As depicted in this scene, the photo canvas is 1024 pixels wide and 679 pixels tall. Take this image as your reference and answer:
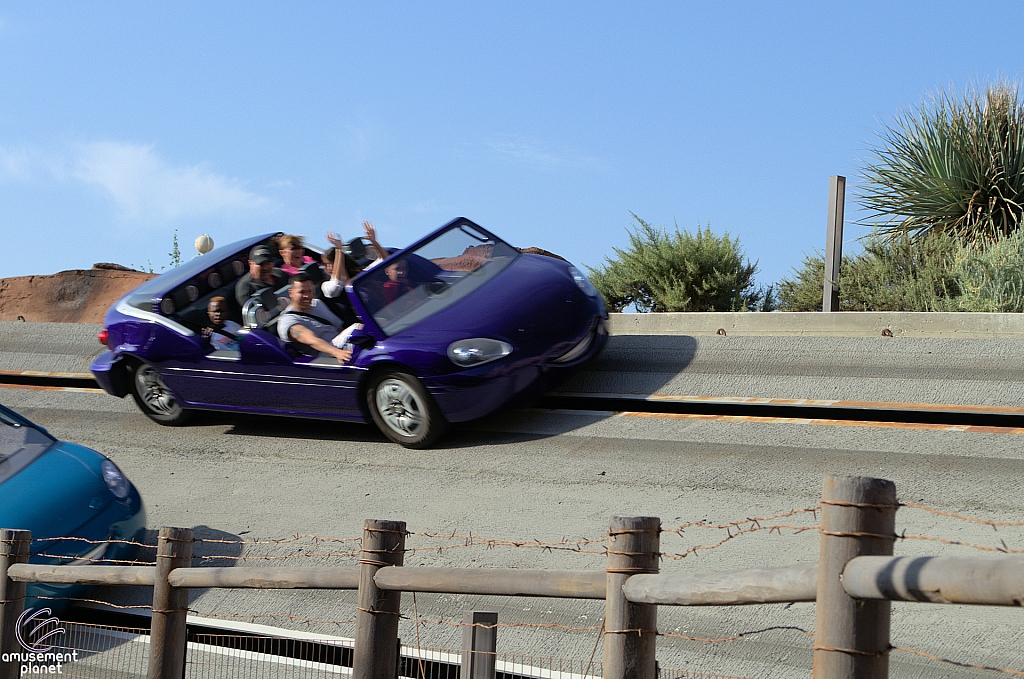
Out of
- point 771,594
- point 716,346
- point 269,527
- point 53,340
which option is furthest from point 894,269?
point 771,594

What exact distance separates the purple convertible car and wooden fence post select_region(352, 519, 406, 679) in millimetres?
4150

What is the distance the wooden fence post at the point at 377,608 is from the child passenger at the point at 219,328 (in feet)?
18.5

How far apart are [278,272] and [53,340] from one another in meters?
5.89

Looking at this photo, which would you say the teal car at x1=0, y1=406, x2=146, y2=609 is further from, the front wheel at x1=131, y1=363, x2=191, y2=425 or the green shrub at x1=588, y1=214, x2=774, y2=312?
the green shrub at x1=588, y1=214, x2=774, y2=312

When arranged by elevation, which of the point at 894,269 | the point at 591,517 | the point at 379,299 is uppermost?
the point at 894,269

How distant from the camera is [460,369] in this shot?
302 inches

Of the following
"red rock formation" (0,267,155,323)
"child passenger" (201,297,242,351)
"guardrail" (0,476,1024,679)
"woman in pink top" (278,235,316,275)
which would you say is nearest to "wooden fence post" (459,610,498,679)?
"guardrail" (0,476,1024,679)

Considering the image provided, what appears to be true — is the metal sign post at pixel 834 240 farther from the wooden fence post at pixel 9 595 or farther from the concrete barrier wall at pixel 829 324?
the wooden fence post at pixel 9 595

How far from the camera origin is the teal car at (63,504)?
18.2 feet

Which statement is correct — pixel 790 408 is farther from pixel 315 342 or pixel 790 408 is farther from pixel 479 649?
pixel 479 649

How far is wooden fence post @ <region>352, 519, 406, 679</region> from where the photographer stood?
3498 mm

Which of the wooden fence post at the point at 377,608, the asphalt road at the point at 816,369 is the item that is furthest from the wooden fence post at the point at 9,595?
the asphalt road at the point at 816,369

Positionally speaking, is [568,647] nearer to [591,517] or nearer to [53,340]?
[591,517]

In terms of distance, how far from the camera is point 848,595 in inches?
90.0
